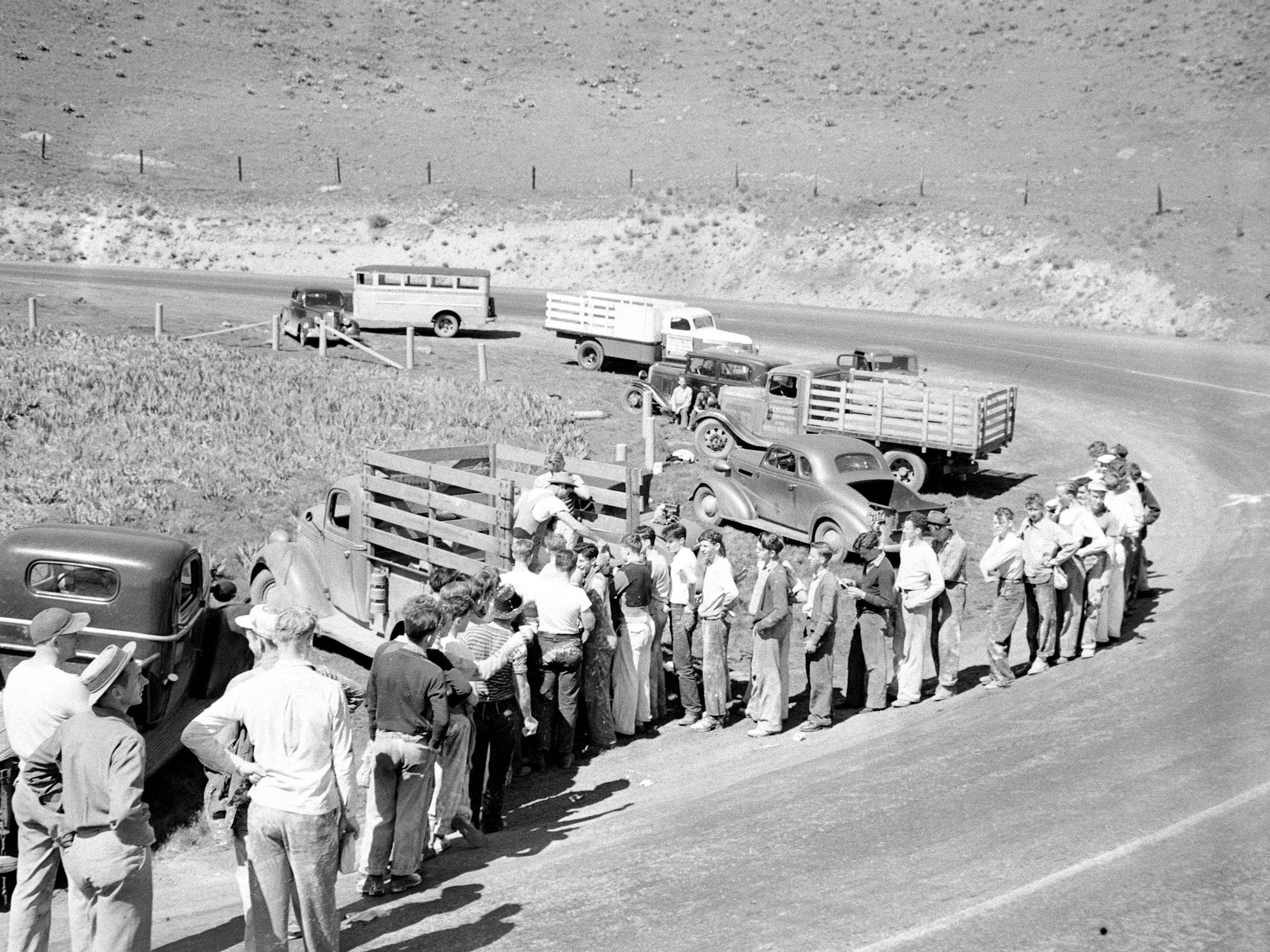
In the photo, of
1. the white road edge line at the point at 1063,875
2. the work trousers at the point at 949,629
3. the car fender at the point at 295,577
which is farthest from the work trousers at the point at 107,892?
A: the work trousers at the point at 949,629

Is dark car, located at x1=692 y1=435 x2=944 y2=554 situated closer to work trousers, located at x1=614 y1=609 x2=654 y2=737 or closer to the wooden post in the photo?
the wooden post

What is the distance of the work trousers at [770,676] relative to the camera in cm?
1052

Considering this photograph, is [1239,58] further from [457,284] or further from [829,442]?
[829,442]

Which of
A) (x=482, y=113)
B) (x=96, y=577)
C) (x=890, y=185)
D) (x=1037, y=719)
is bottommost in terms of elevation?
(x=1037, y=719)

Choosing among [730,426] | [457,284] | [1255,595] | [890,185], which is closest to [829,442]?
[730,426]

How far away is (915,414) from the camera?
2019cm

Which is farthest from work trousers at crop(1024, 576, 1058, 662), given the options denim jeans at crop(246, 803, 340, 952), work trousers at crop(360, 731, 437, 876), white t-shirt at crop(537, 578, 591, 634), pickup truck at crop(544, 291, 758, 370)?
pickup truck at crop(544, 291, 758, 370)

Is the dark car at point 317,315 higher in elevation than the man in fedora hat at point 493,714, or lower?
higher

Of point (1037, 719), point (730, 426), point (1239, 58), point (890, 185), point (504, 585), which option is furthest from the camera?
point (1239, 58)

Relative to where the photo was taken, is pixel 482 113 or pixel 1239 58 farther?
pixel 482 113

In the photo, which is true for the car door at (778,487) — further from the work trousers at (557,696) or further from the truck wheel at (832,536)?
the work trousers at (557,696)

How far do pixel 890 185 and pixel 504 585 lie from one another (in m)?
44.2

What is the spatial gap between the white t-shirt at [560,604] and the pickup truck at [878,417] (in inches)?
419

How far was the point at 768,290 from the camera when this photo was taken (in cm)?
4294
